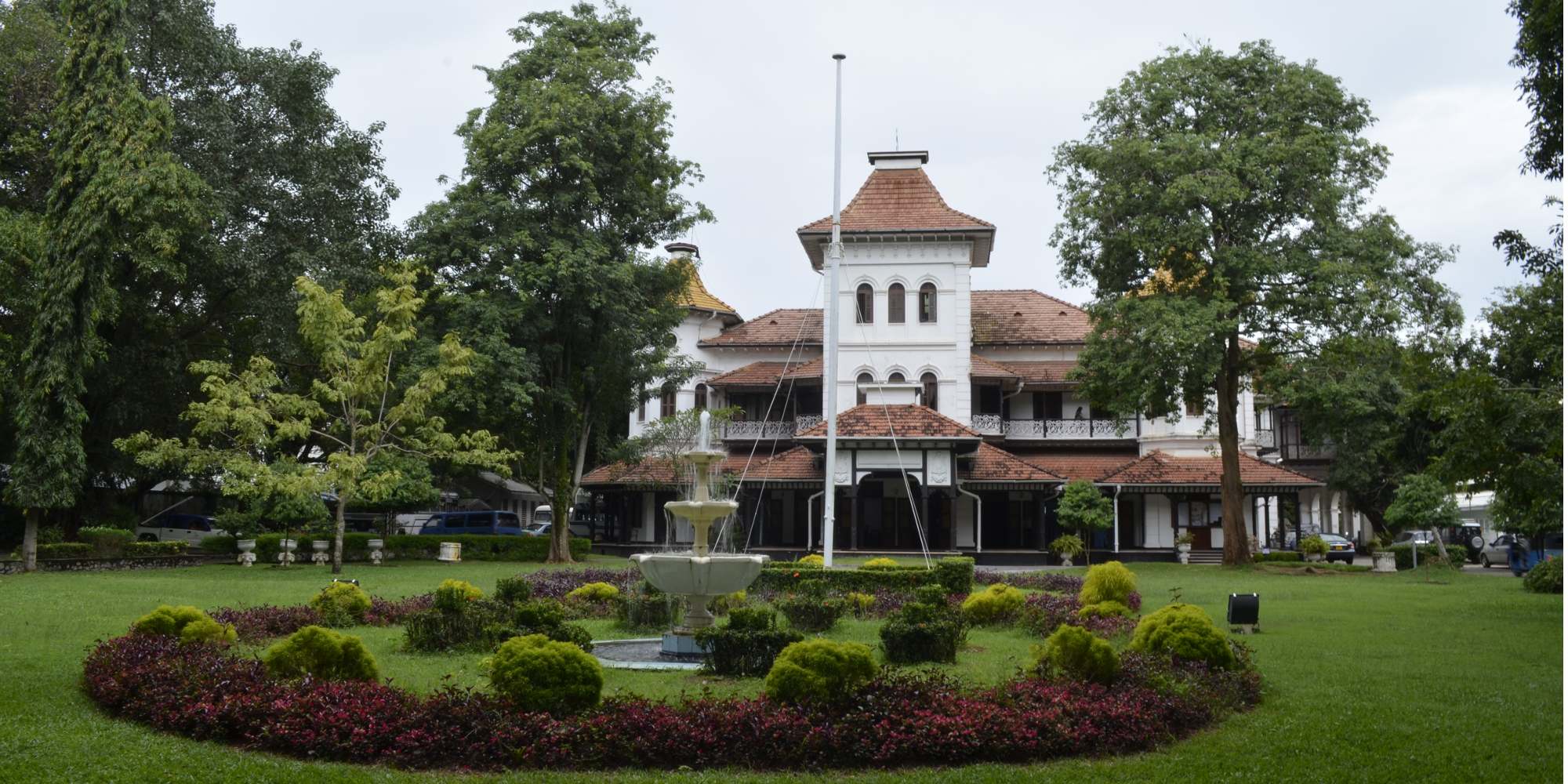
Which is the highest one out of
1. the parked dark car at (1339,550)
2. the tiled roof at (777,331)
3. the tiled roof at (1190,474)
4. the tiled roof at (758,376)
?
the tiled roof at (777,331)

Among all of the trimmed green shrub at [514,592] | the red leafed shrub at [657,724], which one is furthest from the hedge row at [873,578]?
the red leafed shrub at [657,724]

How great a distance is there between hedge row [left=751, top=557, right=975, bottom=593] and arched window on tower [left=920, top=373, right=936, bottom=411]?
18643 millimetres

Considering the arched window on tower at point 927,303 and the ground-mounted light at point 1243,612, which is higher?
the arched window on tower at point 927,303

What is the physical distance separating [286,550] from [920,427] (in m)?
17.6

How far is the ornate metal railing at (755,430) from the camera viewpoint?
4231cm

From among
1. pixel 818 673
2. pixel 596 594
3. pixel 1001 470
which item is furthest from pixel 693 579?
pixel 1001 470

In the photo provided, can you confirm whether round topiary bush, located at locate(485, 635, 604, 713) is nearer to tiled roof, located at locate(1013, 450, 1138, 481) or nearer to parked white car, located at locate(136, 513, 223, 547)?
tiled roof, located at locate(1013, 450, 1138, 481)

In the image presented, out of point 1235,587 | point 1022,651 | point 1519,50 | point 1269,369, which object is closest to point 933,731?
point 1022,651

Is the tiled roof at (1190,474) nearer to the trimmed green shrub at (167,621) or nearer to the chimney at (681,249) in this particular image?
the chimney at (681,249)

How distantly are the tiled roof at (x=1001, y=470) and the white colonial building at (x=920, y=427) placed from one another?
0.22 feet

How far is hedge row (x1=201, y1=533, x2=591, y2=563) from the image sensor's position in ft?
106

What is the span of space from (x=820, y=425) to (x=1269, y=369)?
12.6 metres

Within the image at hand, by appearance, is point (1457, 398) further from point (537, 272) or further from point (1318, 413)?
point (1318, 413)

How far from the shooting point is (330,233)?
32.5 metres
